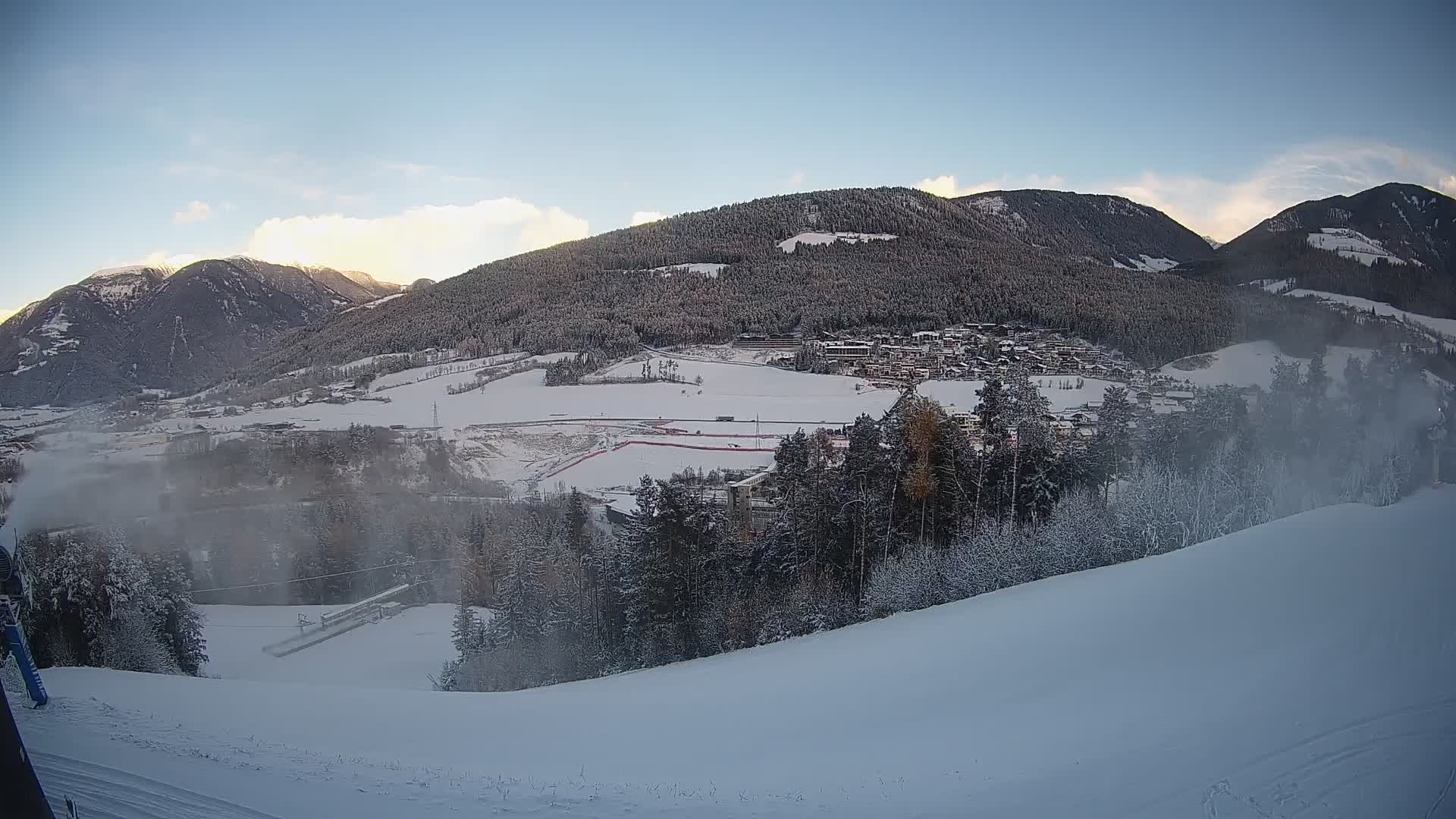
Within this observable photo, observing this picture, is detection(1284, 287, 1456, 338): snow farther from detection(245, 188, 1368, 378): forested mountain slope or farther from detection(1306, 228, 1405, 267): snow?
detection(245, 188, 1368, 378): forested mountain slope

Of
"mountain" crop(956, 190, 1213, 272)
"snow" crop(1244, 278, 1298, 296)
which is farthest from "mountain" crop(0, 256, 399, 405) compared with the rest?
"mountain" crop(956, 190, 1213, 272)

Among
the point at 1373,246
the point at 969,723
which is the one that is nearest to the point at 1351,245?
the point at 1373,246

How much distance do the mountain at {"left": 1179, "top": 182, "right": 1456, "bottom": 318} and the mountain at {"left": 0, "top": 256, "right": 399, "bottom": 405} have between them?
2464 centimetres

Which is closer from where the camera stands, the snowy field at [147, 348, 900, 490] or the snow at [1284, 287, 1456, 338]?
the snow at [1284, 287, 1456, 338]

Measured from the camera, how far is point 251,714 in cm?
870

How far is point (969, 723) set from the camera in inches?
291

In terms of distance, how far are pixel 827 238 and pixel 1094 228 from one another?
3263 cm

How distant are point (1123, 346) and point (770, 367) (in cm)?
1933

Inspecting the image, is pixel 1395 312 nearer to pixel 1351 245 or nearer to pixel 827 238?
pixel 1351 245

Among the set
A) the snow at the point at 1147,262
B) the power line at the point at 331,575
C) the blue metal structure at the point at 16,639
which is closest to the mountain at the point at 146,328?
the power line at the point at 331,575

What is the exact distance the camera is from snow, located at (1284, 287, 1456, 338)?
1584 cm

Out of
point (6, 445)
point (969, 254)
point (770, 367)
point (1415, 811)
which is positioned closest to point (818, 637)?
point (1415, 811)

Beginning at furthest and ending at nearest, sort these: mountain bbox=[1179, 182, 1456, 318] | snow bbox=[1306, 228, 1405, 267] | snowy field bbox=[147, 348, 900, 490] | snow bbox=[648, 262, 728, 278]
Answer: snow bbox=[648, 262, 728, 278], snowy field bbox=[147, 348, 900, 490], snow bbox=[1306, 228, 1405, 267], mountain bbox=[1179, 182, 1456, 318]

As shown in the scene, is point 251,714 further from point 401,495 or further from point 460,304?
point 460,304
